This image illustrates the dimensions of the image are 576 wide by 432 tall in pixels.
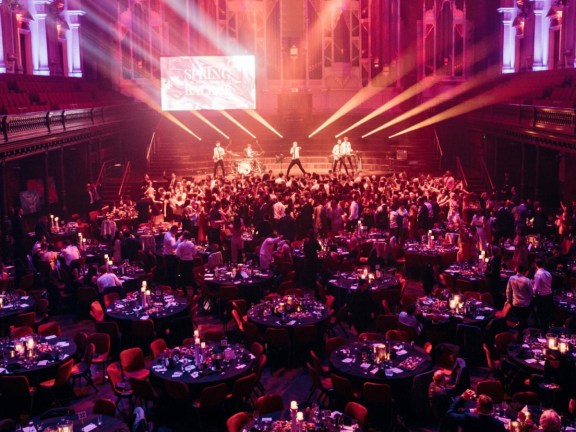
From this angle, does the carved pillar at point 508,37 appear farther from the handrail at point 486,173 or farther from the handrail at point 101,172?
the handrail at point 101,172

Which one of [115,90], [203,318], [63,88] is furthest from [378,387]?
[115,90]

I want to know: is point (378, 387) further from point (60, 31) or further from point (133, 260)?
point (60, 31)

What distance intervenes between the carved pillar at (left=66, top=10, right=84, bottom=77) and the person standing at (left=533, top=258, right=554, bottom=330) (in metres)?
22.5

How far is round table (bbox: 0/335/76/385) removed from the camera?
9.23 m

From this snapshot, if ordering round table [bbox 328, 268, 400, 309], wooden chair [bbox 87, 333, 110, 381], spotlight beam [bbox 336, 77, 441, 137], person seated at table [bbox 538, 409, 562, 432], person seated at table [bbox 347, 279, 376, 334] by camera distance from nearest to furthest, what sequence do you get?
person seated at table [bbox 538, 409, 562, 432] → wooden chair [bbox 87, 333, 110, 381] → person seated at table [bbox 347, 279, 376, 334] → round table [bbox 328, 268, 400, 309] → spotlight beam [bbox 336, 77, 441, 137]

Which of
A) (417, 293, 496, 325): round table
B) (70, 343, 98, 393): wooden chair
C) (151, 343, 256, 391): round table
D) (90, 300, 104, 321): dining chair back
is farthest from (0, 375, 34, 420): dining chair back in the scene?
(417, 293, 496, 325): round table

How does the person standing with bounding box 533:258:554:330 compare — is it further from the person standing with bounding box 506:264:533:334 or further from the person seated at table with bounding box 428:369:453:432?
the person seated at table with bounding box 428:369:453:432

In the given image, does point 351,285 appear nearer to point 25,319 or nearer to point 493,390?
point 493,390

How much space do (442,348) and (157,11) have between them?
2671 centimetres

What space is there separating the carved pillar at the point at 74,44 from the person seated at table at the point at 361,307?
2088 centimetres

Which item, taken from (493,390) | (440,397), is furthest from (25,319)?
(493,390)

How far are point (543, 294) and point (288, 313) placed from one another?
4.21 metres

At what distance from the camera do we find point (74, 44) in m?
28.5

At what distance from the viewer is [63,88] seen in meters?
24.0
